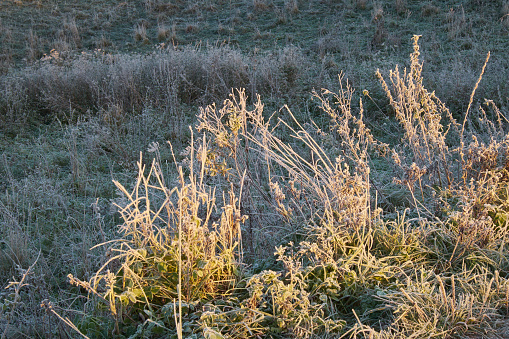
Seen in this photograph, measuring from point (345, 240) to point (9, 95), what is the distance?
576cm

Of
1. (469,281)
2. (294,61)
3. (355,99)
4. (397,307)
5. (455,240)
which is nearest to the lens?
(397,307)

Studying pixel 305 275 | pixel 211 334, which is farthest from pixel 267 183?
pixel 211 334

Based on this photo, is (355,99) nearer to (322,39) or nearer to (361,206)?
(322,39)

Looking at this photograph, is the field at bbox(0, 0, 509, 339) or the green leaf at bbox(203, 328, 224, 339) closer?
the green leaf at bbox(203, 328, 224, 339)

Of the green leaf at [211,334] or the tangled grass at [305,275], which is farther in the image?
the tangled grass at [305,275]

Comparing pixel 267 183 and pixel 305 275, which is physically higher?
pixel 305 275

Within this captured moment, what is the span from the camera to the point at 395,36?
8539mm

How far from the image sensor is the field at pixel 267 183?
2178 millimetres

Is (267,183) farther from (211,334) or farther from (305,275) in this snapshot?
(211,334)

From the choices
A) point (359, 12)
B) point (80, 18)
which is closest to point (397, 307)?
point (359, 12)

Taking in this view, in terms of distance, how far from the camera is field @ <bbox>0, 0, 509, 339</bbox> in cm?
218

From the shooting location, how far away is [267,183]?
12.8 ft

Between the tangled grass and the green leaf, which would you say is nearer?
the green leaf

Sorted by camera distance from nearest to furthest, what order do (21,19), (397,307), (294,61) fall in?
(397,307)
(294,61)
(21,19)
